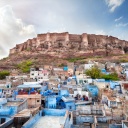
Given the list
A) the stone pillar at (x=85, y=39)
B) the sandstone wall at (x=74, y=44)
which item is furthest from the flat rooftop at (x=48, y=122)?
the stone pillar at (x=85, y=39)

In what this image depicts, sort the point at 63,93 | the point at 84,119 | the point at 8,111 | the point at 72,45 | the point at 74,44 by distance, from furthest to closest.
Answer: the point at 74,44
the point at 72,45
the point at 63,93
the point at 84,119
the point at 8,111

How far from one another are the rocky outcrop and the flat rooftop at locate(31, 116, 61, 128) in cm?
5453

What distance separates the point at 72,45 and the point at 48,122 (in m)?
63.2

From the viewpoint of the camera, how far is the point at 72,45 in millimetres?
72312

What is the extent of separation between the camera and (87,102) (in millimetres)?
19688

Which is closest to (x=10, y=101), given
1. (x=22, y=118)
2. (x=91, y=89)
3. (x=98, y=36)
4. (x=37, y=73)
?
(x=22, y=118)

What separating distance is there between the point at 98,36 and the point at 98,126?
66.7 metres

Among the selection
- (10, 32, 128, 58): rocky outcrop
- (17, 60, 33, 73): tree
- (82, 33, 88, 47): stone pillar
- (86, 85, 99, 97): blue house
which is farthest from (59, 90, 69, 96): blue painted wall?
(82, 33, 88, 47): stone pillar

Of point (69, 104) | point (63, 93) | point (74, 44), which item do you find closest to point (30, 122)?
point (69, 104)

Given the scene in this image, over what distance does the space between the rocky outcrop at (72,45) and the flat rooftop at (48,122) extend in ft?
179

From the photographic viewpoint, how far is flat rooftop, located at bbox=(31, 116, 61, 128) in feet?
31.1

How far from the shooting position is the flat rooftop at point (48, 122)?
9.48m

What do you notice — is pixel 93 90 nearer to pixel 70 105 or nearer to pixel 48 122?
pixel 70 105

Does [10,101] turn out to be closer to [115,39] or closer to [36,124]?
[36,124]
